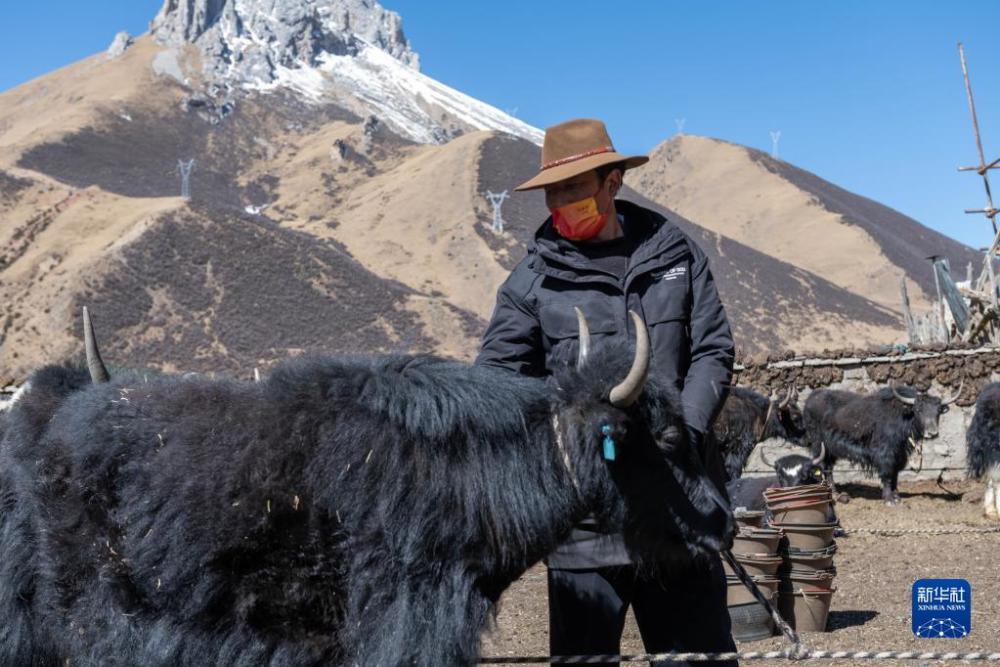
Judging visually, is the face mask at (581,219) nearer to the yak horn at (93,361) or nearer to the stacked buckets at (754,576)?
the yak horn at (93,361)

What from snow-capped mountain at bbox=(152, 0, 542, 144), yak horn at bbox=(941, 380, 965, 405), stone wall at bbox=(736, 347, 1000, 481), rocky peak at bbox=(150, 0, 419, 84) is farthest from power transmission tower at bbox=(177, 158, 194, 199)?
yak horn at bbox=(941, 380, 965, 405)

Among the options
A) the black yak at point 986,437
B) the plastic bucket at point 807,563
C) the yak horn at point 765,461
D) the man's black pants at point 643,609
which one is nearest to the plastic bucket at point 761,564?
the plastic bucket at point 807,563

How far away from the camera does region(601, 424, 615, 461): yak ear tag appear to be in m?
2.80

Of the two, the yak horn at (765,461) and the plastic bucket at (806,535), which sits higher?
the yak horn at (765,461)

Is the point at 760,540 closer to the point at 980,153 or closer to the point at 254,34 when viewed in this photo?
the point at 980,153

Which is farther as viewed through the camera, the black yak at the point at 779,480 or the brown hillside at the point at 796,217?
the brown hillside at the point at 796,217

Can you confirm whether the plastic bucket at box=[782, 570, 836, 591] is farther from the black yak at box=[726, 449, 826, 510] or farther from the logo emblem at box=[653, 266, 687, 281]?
the logo emblem at box=[653, 266, 687, 281]

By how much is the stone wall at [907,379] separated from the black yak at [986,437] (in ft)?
4.75

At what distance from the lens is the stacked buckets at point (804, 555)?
20.2ft

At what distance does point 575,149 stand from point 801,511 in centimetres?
387

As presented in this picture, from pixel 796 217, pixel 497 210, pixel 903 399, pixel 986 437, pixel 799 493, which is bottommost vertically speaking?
pixel 799 493

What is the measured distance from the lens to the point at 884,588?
24.5ft

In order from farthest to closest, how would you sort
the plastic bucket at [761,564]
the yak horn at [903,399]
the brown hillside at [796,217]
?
the brown hillside at [796,217] < the yak horn at [903,399] < the plastic bucket at [761,564]

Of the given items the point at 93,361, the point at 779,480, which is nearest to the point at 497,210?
the point at 779,480
